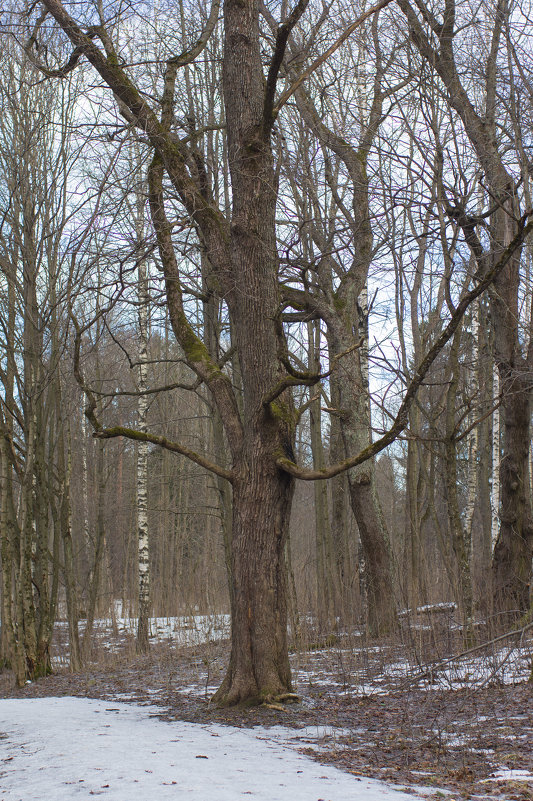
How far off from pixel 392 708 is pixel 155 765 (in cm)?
230

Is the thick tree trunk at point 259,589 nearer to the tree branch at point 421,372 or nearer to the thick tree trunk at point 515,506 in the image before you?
the tree branch at point 421,372

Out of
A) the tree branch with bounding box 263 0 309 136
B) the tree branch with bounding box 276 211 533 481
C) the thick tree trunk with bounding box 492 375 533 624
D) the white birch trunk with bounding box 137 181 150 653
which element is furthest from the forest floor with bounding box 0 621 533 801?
the tree branch with bounding box 263 0 309 136

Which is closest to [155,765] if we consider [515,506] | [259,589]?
[259,589]

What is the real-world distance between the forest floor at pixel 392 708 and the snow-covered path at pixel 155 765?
0.98 feet

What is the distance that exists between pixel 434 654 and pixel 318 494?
5.59 meters

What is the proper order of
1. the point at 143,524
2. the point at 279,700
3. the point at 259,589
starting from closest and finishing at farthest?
the point at 279,700 → the point at 259,589 → the point at 143,524

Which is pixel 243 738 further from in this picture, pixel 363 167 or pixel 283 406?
pixel 363 167

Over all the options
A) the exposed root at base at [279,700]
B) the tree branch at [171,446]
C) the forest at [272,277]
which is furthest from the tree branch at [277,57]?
the exposed root at base at [279,700]

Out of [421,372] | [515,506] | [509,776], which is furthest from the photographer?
[515,506]

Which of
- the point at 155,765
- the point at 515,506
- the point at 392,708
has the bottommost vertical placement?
the point at 392,708

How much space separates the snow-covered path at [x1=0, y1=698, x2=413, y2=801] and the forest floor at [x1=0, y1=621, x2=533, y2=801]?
0.98 feet

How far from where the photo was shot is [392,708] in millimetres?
4934

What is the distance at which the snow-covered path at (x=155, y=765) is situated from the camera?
2.80 metres

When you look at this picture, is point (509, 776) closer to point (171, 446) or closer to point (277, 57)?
point (171, 446)
